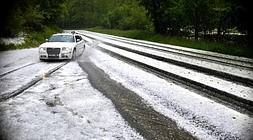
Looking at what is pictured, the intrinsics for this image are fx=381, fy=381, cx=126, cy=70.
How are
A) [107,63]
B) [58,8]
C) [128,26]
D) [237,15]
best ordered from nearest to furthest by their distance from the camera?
[107,63]
[237,15]
[58,8]
[128,26]

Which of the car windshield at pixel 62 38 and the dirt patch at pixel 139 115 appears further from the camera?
the car windshield at pixel 62 38

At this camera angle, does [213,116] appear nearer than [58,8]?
Yes

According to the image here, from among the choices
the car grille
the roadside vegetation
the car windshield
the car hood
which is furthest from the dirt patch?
the car windshield

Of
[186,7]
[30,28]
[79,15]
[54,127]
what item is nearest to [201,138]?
[54,127]

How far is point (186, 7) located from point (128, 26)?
3543cm

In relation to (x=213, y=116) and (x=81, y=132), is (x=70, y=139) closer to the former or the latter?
(x=81, y=132)

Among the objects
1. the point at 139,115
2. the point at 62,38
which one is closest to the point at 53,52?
the point at 62,38

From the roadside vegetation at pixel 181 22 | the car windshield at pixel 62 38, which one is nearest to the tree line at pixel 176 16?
the roadside vegetation at pixel 181 22

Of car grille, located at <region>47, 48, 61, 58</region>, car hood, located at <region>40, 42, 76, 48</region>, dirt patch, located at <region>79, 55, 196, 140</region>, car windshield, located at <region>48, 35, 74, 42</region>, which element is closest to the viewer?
dirt patch, located at <region>79, 55, 196, 140</region>

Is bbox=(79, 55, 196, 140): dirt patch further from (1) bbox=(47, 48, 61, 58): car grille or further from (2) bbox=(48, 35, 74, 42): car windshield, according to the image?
(2) bbox=(48, 35, 74, 42): car windshield

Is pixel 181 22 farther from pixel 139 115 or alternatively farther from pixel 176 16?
pixel 139 115

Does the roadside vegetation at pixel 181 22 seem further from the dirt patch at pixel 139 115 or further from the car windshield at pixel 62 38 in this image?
the dirt patch at pixel 139 115

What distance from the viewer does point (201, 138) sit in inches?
246

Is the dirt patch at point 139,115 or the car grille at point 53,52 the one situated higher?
the car grille at point 53,52
